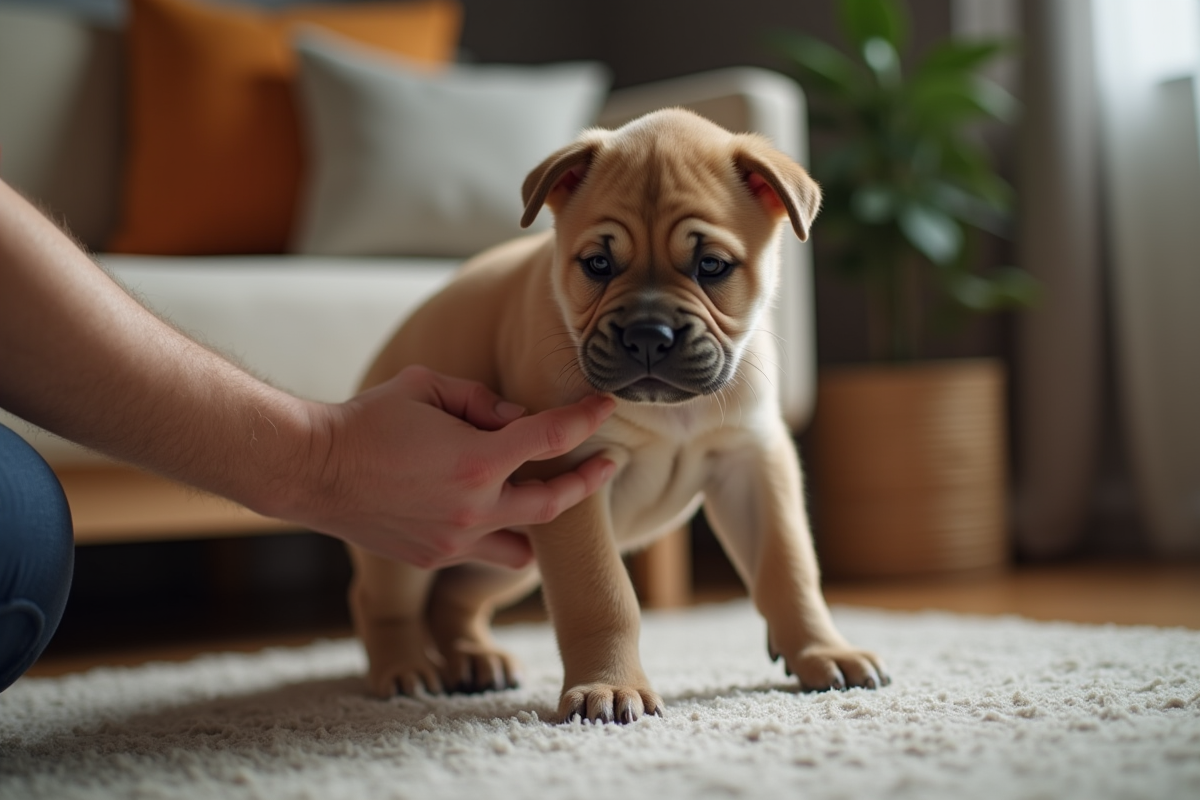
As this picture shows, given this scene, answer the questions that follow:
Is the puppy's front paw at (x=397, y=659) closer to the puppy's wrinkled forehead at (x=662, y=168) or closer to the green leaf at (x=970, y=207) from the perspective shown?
the puppy's wrinkled forehead at (x=662, y=168)

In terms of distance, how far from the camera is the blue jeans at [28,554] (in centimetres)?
110

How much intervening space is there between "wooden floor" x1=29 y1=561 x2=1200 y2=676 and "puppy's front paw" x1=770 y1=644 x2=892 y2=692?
94 centimetres

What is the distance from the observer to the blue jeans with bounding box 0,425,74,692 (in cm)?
110

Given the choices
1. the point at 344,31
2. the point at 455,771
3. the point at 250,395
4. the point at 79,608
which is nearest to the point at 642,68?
the point at 344,31

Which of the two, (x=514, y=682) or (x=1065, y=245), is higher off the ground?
(x=1065, y=245)

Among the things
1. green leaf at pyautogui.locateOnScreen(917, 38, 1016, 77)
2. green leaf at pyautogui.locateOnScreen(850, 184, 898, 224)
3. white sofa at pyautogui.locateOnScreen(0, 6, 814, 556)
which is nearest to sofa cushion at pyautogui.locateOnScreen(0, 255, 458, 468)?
white sofa at pyautogui.locateOnScreen(0, 6, 814, 556)

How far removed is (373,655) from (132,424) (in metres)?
0.60

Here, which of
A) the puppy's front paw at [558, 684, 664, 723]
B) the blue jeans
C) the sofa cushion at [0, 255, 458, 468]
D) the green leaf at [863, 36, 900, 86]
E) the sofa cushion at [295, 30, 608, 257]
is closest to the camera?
the blue jeans

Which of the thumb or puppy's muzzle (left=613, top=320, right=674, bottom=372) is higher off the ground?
puppy's muzzle (left=613, top=320, right=674, bottom=372)

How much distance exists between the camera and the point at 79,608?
3227 millimetres

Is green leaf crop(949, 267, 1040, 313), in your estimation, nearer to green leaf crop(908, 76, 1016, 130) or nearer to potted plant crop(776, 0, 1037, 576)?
potted plant crop(776, 0, 1037, 576)

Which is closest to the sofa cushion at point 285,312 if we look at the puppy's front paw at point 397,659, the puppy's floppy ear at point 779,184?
the puppy's front paw at point 397,659

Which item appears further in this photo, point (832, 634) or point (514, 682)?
point (514, 682)

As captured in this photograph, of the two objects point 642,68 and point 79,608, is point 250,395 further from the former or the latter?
point 642,68
